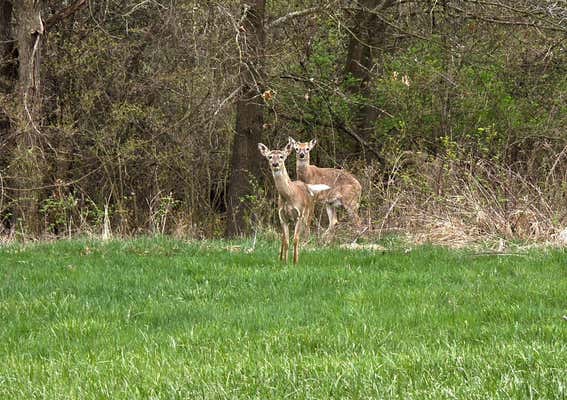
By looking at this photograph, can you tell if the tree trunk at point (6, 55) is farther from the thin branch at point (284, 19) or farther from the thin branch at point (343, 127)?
the thin branch at point (343, 127)

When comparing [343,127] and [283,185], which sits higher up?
[343,127]

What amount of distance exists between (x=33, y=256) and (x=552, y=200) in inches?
282

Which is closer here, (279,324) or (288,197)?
(279,324)

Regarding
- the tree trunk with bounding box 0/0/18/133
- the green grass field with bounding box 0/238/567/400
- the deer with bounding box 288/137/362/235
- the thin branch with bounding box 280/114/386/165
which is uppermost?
the tree trunk with bounding box 0/0/18/133

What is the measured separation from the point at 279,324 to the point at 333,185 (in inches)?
361

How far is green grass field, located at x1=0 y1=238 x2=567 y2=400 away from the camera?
5285 millimetres

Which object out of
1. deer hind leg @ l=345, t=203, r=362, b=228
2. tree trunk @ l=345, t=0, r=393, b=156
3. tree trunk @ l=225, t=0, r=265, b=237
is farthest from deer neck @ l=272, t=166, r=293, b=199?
tree trunk @ l=345, t=0, r=393, b=156

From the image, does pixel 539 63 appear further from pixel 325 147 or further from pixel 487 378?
pixel 487 378

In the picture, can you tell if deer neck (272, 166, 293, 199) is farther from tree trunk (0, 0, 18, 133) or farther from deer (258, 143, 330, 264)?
tree trunk (0, 0, 18, 133)

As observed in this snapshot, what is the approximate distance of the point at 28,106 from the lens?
15.1 m

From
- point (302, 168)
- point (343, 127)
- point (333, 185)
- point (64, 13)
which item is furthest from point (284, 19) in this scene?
point (64, 13)

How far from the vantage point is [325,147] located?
2100cm

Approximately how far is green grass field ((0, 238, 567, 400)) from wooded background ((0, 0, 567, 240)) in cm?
371

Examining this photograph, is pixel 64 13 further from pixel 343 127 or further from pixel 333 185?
pixel 343 127
